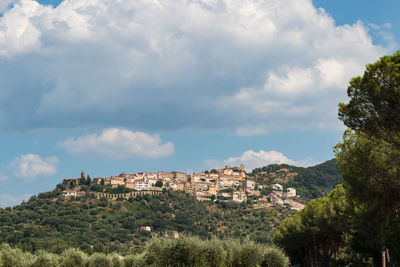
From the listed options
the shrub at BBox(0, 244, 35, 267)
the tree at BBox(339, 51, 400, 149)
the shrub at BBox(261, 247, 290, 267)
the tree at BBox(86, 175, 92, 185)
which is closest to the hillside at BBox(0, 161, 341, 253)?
the tree at BBox(86, 175, 92, 185)

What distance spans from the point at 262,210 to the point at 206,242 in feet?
493

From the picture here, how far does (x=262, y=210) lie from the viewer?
560 ft

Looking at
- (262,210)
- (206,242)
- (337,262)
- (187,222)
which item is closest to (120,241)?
(187,222)

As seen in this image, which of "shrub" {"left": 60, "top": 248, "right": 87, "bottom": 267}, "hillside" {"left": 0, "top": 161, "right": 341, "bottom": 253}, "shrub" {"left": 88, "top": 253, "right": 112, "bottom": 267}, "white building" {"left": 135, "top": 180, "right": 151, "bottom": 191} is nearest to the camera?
"shrub" {"left": 60, "top": 248, "right": 87, "bottom": 267}

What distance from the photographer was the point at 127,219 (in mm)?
138875

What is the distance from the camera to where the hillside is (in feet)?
369

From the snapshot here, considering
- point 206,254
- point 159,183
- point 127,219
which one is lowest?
point 127,219

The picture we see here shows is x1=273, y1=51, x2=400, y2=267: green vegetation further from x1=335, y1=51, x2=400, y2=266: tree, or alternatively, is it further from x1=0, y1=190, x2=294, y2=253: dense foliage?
x1=0, y1=190, x2=294, y2=253: dense foliage

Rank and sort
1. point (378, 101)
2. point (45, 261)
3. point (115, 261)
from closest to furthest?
point (378, 101) → point (45, 261) → point (115, 261)

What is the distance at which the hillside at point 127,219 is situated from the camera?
369ft

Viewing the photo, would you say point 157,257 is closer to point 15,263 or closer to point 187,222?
point 15,263

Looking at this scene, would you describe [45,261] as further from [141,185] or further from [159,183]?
[159,183]

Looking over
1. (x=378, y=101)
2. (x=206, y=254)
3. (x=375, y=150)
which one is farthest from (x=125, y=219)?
(x=378, y=101)

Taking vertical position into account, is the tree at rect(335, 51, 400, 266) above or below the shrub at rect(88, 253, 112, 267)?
above
